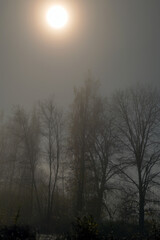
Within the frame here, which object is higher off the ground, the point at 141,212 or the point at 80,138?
the point at 80,138

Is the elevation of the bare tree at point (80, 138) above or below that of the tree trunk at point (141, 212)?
above

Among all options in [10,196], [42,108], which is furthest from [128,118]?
[10,196]

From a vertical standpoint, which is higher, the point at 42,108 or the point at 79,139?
the point at 42,108

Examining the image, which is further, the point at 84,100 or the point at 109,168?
the point at 84,100

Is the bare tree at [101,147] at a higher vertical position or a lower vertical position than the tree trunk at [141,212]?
higher

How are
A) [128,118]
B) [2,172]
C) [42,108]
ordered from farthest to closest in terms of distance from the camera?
[2,172]
[42,108]
[128,118]

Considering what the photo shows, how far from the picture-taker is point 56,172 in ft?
64.7

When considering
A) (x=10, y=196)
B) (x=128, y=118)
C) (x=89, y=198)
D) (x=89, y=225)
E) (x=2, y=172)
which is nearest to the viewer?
(x=89, y=225)

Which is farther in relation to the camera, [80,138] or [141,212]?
[80,138]

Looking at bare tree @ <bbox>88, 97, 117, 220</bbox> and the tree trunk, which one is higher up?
bare tree @ <bbox>88, 97, 117, 220</bbox>

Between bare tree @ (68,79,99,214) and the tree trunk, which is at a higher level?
bare tree @ (68,79,99,214)

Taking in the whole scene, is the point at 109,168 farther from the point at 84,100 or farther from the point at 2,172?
the point at 2,172

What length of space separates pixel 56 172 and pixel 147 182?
8467 mm

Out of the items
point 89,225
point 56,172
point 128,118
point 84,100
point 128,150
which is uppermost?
point 84,100
